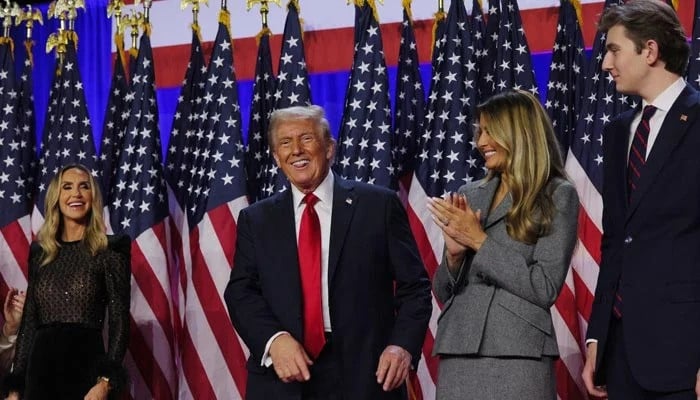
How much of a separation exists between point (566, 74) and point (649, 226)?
6.97ft

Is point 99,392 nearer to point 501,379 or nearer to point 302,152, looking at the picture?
point 302,152

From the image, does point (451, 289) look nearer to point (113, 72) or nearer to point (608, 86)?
point (608, 86)

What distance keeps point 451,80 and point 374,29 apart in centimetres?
50

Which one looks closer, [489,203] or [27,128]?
[489,203]

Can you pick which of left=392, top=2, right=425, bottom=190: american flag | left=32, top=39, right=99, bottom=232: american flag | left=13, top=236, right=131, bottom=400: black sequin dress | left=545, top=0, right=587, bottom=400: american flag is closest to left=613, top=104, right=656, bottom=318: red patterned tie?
left=545, top=0, right=587, bottom=400: american flag

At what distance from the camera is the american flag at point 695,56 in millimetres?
4332

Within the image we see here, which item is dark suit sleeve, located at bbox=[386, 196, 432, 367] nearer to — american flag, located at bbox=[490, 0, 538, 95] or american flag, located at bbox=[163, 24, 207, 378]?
american flag, located at bbox=[490, 0, 538, 95]

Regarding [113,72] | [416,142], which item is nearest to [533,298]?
[416,142]

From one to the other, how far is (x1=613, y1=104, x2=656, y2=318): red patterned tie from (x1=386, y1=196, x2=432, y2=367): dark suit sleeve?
684 millimetres

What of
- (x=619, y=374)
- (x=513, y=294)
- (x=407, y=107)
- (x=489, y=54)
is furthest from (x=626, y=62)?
(x=407, y=107)

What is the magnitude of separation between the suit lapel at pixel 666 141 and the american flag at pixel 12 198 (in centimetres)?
373

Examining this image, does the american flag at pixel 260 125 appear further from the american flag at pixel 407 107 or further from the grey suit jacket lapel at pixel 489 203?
the grey suit jacket lapel at pixel 489 203

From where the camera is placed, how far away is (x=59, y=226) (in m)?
4.71

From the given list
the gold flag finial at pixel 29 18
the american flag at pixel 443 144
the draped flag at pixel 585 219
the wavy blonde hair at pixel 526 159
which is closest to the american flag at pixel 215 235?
the american flag at pixel 443 144
